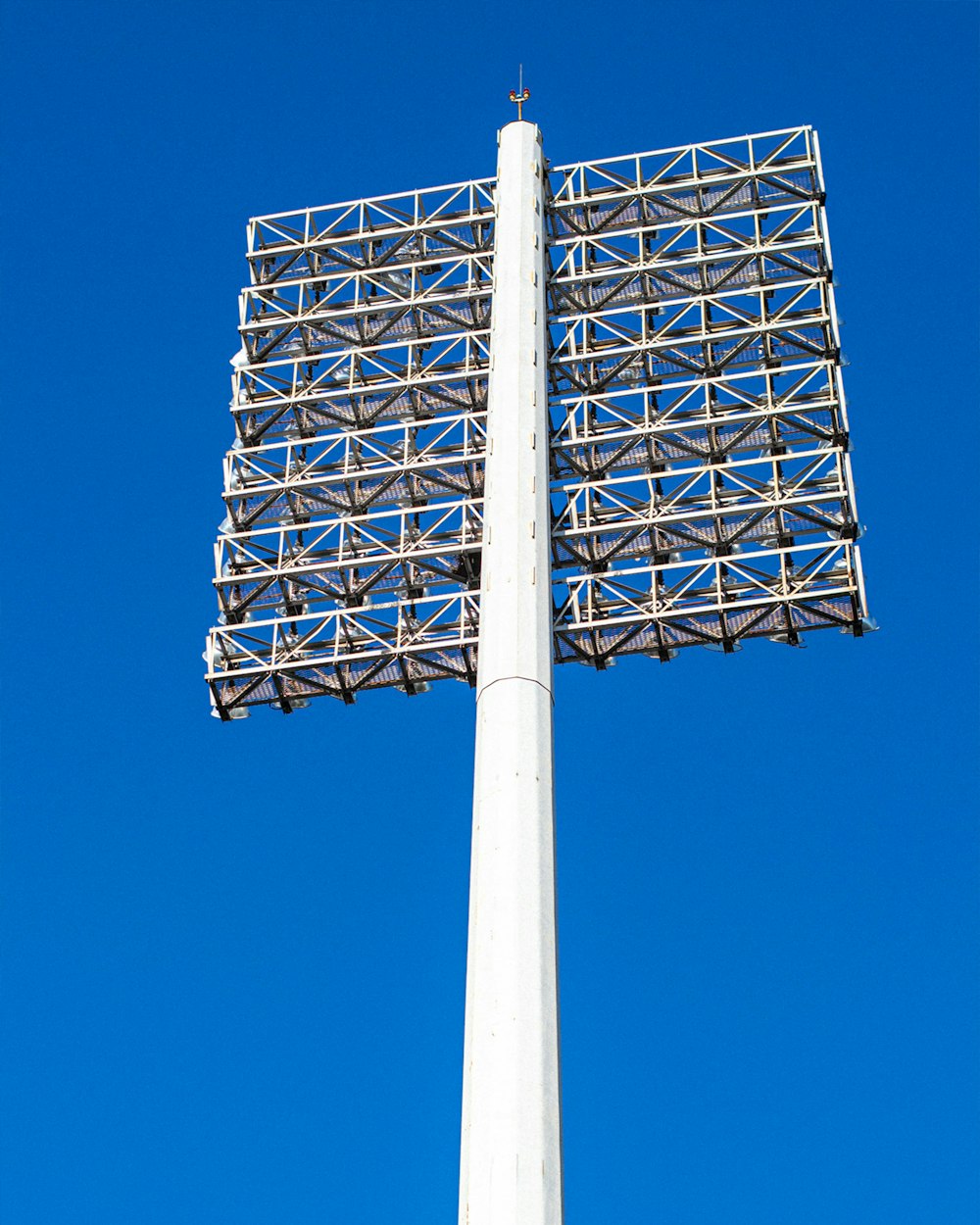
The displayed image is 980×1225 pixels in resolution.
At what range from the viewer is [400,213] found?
53.9 meters

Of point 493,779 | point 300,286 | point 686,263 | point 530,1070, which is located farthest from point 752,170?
point 530,1070

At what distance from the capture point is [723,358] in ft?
162

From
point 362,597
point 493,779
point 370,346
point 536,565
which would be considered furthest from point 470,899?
point 370,346

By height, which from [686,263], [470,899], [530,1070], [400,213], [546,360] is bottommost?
[530,1070]

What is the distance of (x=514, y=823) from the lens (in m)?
38.2

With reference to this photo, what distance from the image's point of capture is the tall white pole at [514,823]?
34469 millimetres

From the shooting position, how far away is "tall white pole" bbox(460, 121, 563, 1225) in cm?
3447

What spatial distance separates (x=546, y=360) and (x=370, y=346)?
5676 millimetres

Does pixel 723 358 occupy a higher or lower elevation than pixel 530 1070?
higher

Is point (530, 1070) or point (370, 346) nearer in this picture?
point (530, 1070)

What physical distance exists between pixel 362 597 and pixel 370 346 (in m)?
7.80

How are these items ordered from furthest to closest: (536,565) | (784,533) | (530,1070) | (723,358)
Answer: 1. (723,358)
2. (784,533)
3. (536,565)
4. (530,1070)

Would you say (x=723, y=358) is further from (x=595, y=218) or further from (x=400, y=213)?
(x=400, y=213)

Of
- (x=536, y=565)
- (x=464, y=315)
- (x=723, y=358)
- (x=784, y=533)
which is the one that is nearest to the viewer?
(x=536, y=565)
